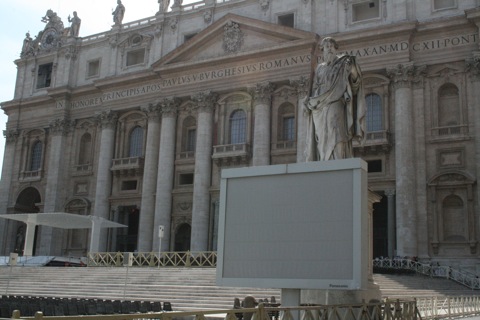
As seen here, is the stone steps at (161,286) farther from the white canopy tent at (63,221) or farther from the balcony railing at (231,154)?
the balcony railing at (231,154)

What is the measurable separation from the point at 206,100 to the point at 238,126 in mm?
2934

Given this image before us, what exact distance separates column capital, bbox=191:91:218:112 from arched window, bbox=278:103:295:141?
500 cm

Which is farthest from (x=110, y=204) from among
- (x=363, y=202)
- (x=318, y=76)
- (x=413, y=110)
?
(x=363, y=202)

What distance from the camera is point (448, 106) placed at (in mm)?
37062

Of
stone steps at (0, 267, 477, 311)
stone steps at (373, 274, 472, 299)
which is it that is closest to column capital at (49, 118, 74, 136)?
stone steps at (0, 267, 477, 311)

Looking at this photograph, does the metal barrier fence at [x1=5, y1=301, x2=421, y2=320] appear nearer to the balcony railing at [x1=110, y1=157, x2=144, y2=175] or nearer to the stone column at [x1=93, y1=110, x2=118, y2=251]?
the balcony railing at [x1=110, y1=157, x2=144, y2=175]

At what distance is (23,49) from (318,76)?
1901 inches

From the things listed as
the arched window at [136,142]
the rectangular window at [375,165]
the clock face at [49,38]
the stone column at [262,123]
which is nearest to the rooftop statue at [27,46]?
the clock face at [49,38]

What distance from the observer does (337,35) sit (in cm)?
3956

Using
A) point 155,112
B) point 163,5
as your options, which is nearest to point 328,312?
point 155,112

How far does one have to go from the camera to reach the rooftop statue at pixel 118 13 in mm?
50969

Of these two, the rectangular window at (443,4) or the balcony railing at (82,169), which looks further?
the balcony railing at (82,169)

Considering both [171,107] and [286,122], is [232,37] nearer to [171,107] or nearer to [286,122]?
[171,107]

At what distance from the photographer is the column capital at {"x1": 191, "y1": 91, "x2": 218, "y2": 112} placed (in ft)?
143
